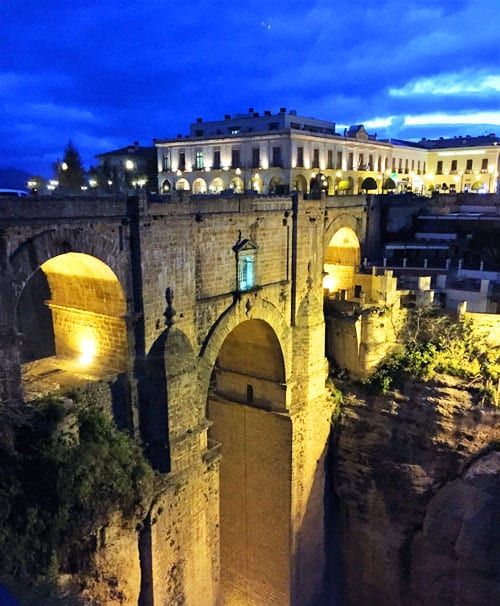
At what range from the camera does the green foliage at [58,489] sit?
393 inches

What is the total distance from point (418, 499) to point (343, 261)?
10.9 meters

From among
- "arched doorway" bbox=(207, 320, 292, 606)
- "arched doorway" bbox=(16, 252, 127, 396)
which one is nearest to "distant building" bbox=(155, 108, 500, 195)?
"arched doorway" bbox=(207, 320, 292, 606)

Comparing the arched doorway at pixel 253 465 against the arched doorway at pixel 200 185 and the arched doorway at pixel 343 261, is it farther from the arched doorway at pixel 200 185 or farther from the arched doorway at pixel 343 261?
the arched doorway at pixel 200 185

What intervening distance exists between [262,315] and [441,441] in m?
7.95

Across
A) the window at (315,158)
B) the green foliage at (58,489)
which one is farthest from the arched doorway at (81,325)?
the window at (315,158)

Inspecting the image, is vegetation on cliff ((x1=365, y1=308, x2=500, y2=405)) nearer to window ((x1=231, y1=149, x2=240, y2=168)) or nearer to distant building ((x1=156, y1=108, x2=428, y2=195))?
distant building ((x1=156, y1=108, x2=428, y2=195))

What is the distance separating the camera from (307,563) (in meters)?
20.6

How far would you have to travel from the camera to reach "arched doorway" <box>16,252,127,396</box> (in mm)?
12883

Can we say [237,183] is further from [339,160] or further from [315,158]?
[339,160]

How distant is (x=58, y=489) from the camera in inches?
414

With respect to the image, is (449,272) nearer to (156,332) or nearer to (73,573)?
(156,332)

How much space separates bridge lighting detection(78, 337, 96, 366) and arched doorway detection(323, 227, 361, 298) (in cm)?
1340

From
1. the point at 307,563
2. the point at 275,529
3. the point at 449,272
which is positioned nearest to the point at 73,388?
the point at 275,529

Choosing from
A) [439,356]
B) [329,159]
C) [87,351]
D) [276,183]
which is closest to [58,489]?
[87,351]
